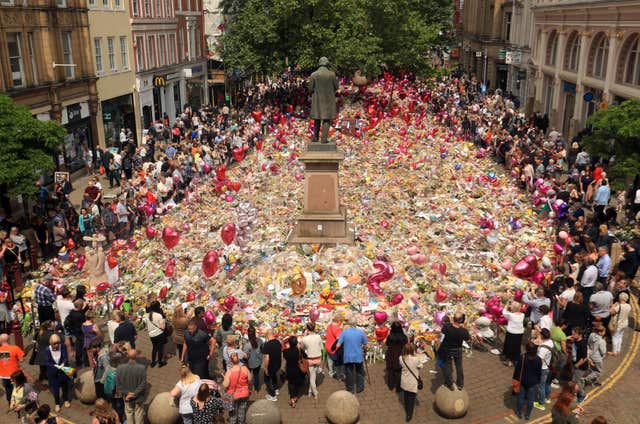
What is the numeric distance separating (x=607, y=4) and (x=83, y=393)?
29.9 m

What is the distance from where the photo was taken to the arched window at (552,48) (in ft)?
135

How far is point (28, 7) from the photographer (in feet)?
84.0

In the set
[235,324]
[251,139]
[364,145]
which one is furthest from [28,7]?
[235,324]

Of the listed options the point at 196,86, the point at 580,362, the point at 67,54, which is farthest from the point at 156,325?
the point at 196,86

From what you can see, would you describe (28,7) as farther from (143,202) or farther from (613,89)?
(613,89)

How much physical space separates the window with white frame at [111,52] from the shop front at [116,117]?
1.90 metres

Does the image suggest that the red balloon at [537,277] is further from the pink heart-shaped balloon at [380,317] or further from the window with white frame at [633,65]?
the window with white frame at [633,65]

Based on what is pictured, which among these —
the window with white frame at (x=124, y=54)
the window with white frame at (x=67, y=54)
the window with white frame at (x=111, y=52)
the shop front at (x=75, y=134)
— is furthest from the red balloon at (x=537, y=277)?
the window with white frame at (x=124, y=54)

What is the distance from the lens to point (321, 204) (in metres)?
16.0

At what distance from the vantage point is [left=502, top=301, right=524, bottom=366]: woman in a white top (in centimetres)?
1098

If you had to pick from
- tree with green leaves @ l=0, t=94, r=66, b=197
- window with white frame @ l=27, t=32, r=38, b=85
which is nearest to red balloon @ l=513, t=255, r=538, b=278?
tree with green leaves @ l=0, t=94, r=66, b=197

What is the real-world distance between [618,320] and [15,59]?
24909 millimetres

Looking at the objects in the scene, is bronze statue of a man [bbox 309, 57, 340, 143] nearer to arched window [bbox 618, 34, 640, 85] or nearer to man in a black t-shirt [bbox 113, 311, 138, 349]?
man in a black t-shirt [bbox 113, 311, 138, 349]

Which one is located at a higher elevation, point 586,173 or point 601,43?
point 601,43
